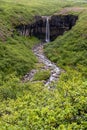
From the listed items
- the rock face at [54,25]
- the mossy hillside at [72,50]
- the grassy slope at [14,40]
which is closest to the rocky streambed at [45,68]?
the mossy hillside at [72,50]

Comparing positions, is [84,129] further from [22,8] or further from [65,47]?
[22,8]

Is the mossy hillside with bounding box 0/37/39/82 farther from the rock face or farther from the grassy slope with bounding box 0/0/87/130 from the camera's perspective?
the rock face

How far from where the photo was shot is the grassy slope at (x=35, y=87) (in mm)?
21094

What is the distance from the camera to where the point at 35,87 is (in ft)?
147

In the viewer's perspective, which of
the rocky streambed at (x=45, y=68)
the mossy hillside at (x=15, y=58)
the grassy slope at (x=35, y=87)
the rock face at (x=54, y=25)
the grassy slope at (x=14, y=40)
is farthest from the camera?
the rock face at (x=54, y=25)

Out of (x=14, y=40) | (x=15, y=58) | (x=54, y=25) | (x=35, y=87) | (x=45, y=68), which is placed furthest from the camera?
(x=54, y=25)

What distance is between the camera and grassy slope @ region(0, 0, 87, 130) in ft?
69.2

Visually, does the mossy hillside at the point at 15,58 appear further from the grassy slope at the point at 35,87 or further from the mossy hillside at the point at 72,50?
the mossy hillside at the point at 72,50

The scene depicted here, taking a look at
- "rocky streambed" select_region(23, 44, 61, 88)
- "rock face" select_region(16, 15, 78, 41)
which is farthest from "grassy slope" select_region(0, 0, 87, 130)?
"rock face" select_region(16, 15, 78, 41)

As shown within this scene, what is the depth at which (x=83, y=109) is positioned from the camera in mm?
21578

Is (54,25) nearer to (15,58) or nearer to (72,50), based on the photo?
(72,50)

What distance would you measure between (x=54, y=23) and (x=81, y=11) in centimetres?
1127

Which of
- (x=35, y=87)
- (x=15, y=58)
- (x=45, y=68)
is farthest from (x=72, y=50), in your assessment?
(x=35, y=87)

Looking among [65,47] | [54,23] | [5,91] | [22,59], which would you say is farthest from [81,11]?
[5,91]
